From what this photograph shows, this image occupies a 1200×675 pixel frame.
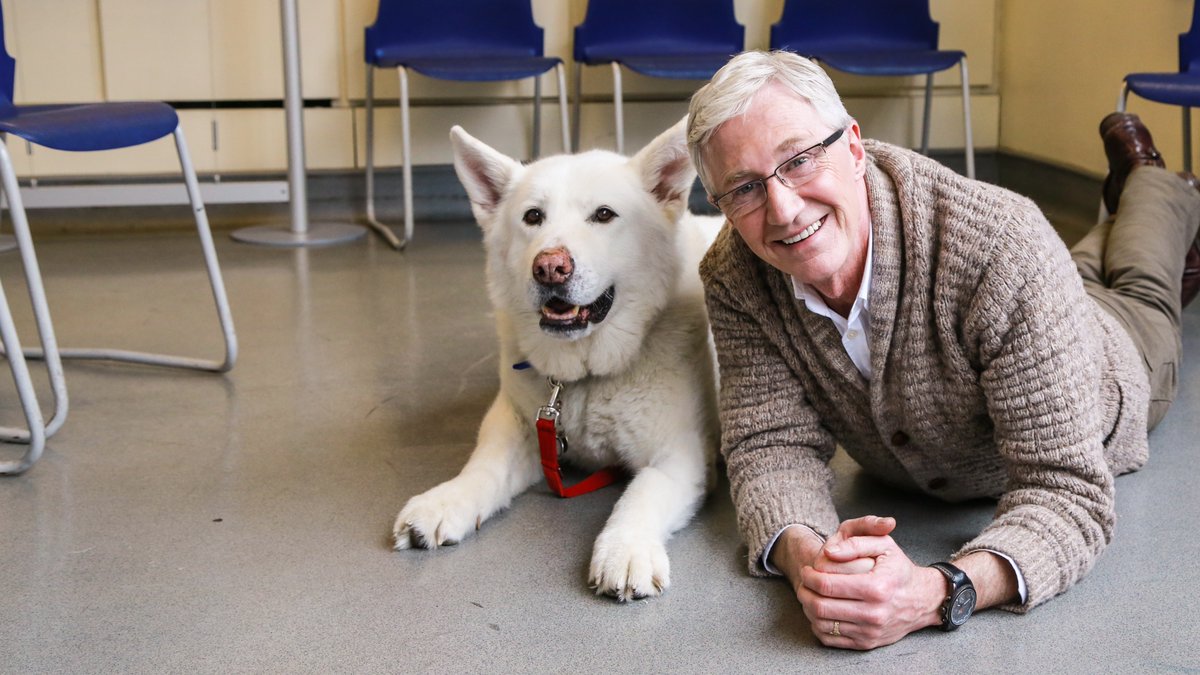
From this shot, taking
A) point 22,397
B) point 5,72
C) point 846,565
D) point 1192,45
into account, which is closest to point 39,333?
point 22,397

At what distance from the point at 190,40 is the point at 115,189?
80 cm

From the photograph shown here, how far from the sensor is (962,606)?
1.73 meters

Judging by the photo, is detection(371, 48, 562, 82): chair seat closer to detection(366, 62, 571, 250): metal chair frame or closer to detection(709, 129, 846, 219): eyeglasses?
detection(366, 62, 571, 250): metal chair frame

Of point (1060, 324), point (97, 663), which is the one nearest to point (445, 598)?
point (97, 663)

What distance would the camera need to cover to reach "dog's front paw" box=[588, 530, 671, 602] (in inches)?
75.0

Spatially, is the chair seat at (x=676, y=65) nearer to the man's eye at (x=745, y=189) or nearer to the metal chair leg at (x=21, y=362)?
the metal chair leg at (x=21, y=362)

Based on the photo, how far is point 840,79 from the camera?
605 centimetres

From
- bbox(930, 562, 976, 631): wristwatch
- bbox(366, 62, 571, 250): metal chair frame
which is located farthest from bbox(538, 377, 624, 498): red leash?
bbox(366, 62, 571, 250): metal chair frame

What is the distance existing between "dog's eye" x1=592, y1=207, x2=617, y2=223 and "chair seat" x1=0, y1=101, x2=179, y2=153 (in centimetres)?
120

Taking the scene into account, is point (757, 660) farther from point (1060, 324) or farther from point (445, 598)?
point (1060, 324)

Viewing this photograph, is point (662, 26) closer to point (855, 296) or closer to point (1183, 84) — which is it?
point (1183, 84)

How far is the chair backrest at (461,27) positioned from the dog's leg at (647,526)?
352cm

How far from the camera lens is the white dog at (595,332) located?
2166 millimetres

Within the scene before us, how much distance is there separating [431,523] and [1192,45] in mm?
3364
